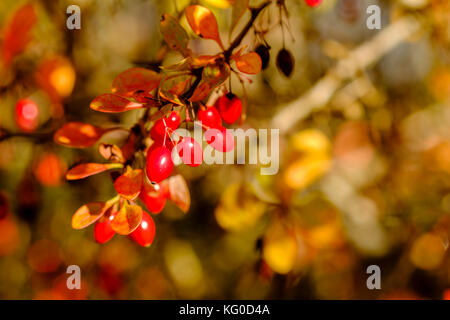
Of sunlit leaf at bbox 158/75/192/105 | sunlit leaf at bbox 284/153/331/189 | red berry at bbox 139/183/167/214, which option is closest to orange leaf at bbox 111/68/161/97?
sunlit leaf at bbox 158/75/192/105

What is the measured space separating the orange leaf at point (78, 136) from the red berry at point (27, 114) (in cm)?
6

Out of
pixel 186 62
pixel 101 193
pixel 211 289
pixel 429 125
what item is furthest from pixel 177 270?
pixel 429 125

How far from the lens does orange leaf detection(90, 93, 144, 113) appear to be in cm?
41

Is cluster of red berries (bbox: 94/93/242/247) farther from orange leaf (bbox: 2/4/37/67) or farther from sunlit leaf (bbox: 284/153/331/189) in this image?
orange leaf (bbox: 2/4/37/67)

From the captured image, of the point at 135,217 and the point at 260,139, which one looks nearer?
the point at 135,217

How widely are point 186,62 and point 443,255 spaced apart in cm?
54

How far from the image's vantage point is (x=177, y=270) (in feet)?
1.99

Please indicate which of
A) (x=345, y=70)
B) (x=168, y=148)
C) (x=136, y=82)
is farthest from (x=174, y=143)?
(x=345, y=70)

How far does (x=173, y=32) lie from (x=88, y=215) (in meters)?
0.25

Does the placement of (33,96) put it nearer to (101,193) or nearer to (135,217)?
(101,193)

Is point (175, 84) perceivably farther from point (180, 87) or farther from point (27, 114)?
point (27, 114)

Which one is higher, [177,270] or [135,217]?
[135,217]

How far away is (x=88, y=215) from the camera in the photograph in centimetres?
44
